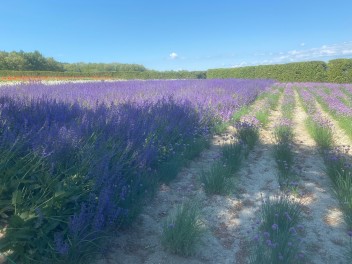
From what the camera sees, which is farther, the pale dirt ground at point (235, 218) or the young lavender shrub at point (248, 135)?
the young lavender shrub at point (248, 135)

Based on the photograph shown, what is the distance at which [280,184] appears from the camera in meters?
3.56

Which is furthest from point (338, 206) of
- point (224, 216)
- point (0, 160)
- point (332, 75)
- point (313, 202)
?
point (332, 75)

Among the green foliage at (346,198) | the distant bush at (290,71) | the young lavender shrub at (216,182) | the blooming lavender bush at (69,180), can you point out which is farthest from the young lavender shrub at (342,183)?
the distant bush at (290,71)

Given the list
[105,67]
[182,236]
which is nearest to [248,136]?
[182,236]

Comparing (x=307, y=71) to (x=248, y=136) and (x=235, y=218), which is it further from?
(x=235, y=218)

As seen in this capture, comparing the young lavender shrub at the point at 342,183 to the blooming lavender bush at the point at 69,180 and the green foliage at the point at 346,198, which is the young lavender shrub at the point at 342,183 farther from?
the blooming lavender bush at the point at 69,180

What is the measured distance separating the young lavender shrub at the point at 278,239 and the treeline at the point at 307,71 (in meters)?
28.5

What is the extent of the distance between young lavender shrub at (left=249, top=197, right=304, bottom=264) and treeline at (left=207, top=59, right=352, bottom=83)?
93.5 feet

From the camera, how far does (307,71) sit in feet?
97.6

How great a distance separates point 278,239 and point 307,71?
3099 cm

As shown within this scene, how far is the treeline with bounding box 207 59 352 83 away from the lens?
26.9 m

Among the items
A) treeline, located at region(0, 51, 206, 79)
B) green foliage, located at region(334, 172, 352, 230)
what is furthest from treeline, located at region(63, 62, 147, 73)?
Answer: green foliage, located at region(334, 172, 352, 230)

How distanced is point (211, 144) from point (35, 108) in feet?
10.2

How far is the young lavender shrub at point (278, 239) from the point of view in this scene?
2.03 m
